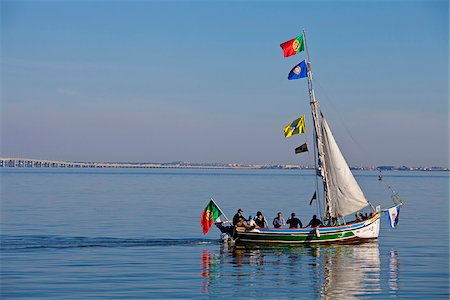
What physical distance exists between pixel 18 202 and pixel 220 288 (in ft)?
209

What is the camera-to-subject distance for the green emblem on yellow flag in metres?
54.2

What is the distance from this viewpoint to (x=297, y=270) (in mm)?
40719

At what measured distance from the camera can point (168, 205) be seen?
9294 centimetres

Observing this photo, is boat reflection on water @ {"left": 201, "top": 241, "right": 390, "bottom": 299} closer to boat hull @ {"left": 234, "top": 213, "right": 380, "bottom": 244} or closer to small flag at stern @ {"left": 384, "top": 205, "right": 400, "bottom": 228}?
boat hull @ {"left": 234, "top": 213, "right": 380, "bottom": 244}

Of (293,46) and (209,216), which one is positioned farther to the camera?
(293,46)

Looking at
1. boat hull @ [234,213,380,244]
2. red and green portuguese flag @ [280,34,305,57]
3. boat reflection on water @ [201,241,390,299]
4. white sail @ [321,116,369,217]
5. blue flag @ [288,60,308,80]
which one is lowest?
boat reflection on water @ [201,241,390,299]

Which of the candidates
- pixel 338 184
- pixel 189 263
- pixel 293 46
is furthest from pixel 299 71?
pixel 189 263

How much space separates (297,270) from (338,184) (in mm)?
15740

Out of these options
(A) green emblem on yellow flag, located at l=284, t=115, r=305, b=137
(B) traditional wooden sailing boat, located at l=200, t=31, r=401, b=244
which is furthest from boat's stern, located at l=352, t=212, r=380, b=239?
(A) green emblem on yellow flag, located at l=284, t=115, r=305, b=137

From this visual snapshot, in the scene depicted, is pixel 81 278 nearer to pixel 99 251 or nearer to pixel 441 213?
pixel 99 251

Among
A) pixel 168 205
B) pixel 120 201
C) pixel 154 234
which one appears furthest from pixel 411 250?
pixel 120 201

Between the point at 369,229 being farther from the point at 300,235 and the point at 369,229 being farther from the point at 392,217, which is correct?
the point at 300,235

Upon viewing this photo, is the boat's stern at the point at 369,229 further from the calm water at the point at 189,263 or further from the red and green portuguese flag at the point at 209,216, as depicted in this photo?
the red and green portuguese flag at the point at 209,216

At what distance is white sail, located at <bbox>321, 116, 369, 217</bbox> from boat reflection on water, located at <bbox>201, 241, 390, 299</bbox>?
299 cm
